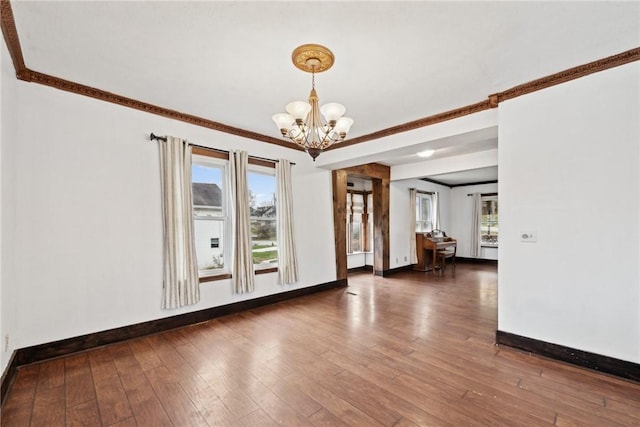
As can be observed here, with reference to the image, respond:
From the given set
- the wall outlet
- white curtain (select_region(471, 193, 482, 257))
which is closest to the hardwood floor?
the wall outlet

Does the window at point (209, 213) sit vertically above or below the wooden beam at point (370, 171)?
below

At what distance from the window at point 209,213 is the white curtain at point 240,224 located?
194 millimetres

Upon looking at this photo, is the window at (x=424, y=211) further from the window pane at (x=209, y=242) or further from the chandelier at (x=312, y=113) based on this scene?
the chandelier at (x=312, y=113)

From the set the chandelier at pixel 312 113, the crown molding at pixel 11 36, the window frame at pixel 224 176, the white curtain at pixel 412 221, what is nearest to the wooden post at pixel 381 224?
the white curtain at pixel 412 221

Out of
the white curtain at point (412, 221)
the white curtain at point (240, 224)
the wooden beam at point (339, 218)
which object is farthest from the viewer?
the white curtain at point (412, 221)

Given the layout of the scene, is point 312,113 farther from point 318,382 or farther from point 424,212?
point 424,212

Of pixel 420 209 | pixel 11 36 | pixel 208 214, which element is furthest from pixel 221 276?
pixel 420 209

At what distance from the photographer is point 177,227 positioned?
3.30 m

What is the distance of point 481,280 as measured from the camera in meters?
6.09

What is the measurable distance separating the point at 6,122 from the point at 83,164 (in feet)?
2.36

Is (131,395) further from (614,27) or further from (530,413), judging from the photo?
(614,27)

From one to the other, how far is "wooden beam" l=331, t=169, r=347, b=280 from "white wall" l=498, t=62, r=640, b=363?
303 centimetres

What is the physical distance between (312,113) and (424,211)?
21.9ft

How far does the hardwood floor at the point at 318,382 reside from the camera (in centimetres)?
182
